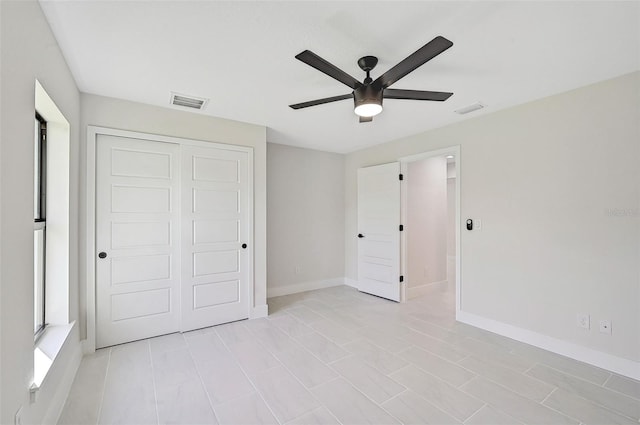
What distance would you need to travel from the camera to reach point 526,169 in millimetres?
3000

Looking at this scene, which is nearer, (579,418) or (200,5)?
(200,5)

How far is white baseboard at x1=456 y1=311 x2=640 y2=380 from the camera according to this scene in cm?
238

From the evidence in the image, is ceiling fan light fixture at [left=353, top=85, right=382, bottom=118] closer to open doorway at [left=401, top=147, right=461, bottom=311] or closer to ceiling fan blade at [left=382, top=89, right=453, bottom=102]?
ceiling fan blade at [left=382, top=89, right=453, bottom=102]

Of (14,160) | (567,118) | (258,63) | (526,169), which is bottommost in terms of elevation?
(14,160)

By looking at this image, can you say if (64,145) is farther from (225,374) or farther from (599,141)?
(599,141)

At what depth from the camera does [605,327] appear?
250cm

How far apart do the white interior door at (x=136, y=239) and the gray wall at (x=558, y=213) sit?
135 inches

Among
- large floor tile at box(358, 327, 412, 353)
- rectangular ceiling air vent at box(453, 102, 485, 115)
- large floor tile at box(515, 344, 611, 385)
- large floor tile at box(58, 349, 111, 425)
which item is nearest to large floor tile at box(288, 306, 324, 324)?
large floor tile at box(358, 327, 412, 353)

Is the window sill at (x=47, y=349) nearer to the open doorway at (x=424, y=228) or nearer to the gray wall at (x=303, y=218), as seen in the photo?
the gray wall at (x=303, y=218)

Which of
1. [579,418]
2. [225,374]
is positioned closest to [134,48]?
[225,374]

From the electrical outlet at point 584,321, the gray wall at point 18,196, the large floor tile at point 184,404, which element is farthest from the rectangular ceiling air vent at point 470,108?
the large floor tile at point 184,404

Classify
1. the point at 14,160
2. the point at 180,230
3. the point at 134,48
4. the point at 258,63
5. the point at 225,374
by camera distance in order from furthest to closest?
the point at 180,230 → the point at 225,374 → the point at 258,63 → the point at 134,48 → the point at 14,160

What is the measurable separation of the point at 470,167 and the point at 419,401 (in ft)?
8.62

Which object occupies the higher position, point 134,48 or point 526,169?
point 134,48
